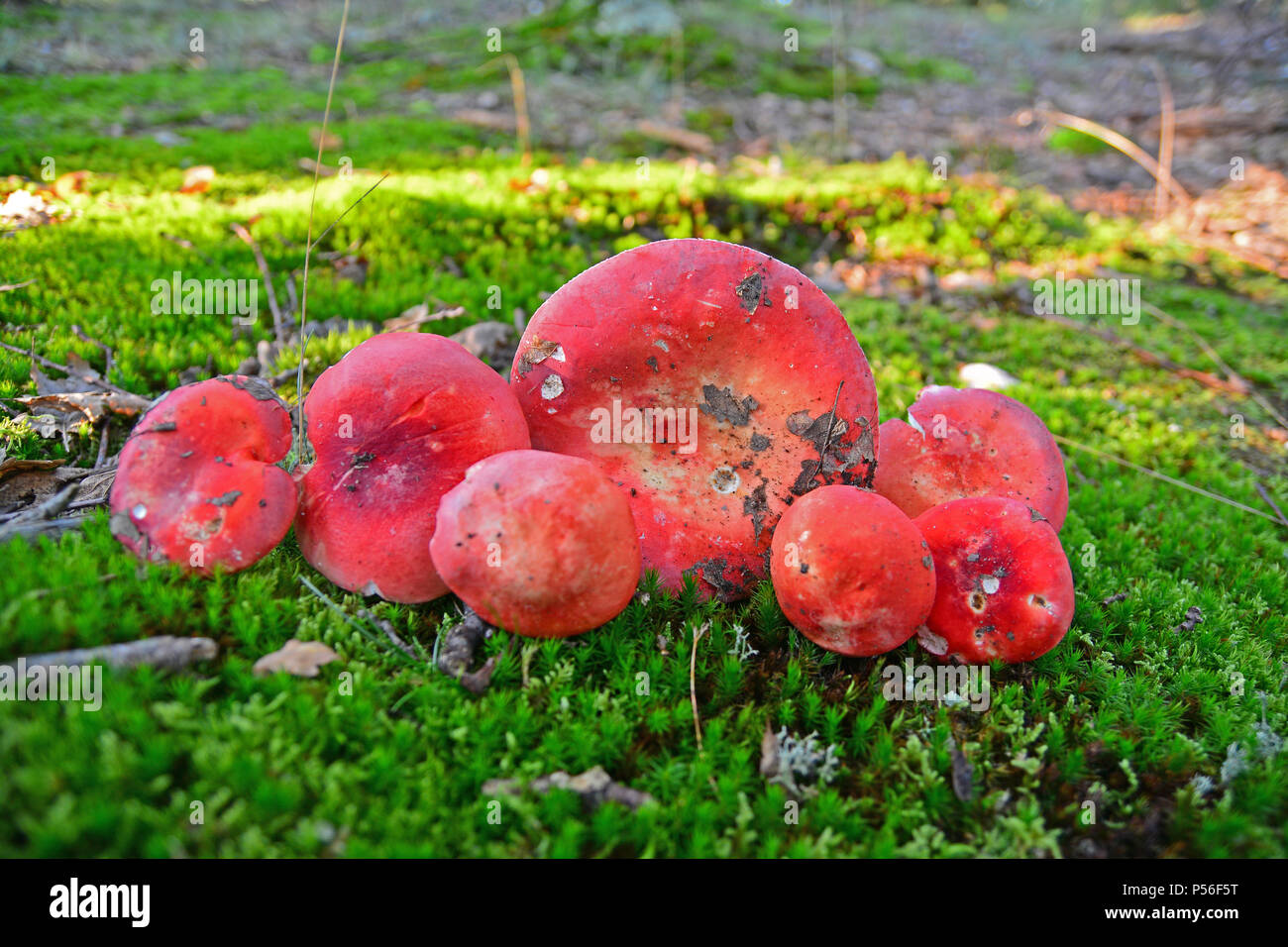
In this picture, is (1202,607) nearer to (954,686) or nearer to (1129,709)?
(1129,709)

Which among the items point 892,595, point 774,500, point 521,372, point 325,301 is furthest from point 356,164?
point 892,595

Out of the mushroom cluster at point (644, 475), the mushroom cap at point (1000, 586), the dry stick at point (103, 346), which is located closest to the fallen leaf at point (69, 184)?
the dry stick at point (103, 346)

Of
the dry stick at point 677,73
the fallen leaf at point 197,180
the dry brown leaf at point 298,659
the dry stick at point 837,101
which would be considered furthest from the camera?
the dry stick at point 677,73

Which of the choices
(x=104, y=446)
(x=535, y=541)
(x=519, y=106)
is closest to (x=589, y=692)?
(x=535, y=541)

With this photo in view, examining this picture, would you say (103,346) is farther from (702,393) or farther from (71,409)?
(702,393)

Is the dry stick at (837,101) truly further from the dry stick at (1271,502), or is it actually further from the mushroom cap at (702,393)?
the mushroom cap at (702,393)
